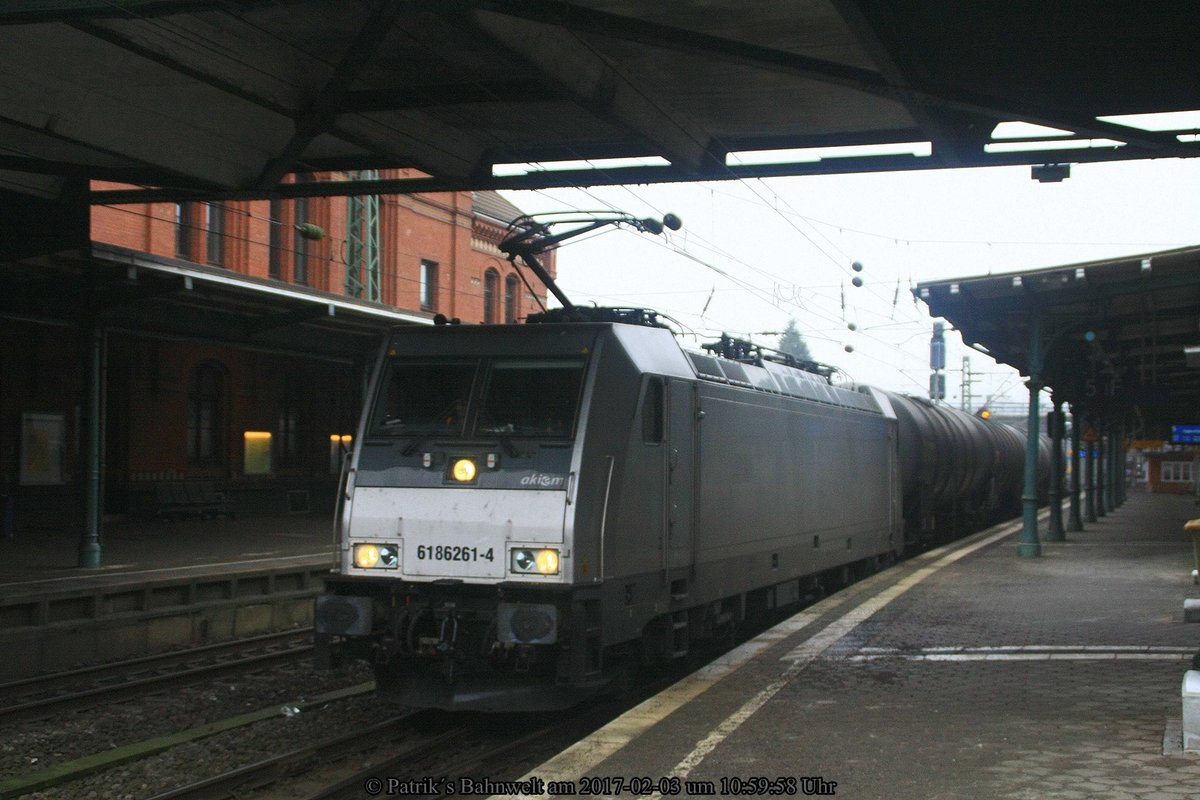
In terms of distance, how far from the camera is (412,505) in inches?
355

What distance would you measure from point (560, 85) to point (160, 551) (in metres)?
14.0

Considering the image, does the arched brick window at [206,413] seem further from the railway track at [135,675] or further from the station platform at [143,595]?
the railway track at [135,675]

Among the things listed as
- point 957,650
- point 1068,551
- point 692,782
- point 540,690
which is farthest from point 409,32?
point 1068,551

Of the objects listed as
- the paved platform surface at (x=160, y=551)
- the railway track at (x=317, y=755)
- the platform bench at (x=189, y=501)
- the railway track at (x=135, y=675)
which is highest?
the platform bench at (x=189, y=501)

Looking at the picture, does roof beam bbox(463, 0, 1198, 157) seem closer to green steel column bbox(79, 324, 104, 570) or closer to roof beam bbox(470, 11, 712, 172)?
roof beam bbox(470, 11, 712, 172)

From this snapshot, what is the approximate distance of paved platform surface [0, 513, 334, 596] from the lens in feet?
55.8

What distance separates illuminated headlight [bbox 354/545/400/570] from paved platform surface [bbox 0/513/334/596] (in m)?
7.45

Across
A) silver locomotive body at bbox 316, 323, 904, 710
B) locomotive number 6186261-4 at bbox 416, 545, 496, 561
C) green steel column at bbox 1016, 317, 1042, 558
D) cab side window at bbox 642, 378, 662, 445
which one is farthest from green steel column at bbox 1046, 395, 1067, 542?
locomotive number 6186261-4 at bbox 416, 545, 496, 561

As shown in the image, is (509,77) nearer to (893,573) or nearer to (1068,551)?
(893,573)

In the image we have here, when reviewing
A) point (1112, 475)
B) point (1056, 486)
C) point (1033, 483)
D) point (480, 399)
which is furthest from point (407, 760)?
point (1112, 475)

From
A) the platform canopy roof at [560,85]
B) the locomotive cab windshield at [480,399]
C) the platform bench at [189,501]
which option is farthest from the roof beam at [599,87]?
the platform bench at [189,501]

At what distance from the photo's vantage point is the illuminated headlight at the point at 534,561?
848cm

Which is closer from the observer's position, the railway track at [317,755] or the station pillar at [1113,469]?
the railway track at [317,755]

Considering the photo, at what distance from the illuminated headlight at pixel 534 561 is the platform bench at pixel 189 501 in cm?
2112
